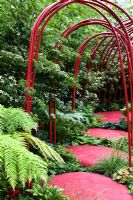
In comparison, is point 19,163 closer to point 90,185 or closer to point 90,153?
point 90,185

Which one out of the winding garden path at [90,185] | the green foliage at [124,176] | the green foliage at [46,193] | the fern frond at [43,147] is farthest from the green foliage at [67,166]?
the fern frond at [43,147]

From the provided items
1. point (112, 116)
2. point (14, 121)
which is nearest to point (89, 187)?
point (14, 121)

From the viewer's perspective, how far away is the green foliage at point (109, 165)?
4.33 m

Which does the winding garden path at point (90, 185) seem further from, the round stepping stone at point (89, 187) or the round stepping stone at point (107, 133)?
the round stepping stone at point (107, 133)

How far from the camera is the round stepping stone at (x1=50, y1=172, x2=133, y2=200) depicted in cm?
359

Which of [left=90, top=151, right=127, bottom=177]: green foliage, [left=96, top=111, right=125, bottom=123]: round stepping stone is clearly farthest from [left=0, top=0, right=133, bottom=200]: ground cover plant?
[left=96, top=111, right=125, bottom=123]: round stepping stone

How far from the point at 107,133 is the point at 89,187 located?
8.79ft

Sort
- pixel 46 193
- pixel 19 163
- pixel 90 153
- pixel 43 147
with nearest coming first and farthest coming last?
1. pixel 19 163
2. pixel 43 147
3. pixel 46 193
4. pixel 90 153

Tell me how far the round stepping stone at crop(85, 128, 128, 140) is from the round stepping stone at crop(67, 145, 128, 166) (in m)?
0.77

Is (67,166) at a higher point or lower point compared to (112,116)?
lower

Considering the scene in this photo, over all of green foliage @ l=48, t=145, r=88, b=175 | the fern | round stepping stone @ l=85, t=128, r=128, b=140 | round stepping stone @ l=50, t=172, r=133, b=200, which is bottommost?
round stepping stone @ l=50, t=172, r=133, b=200

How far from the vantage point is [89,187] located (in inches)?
149

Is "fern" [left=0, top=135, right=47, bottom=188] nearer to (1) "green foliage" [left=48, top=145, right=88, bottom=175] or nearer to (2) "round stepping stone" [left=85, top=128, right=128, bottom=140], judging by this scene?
(1) "green foliage" [left=48, top=145, right=88, bottom=175]

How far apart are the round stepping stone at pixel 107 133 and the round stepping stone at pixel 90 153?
77 cm
